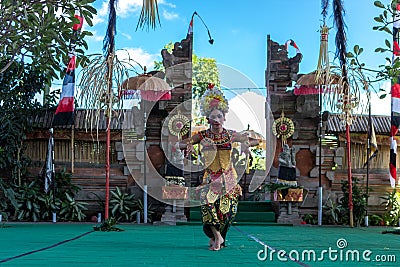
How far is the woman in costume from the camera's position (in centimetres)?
530

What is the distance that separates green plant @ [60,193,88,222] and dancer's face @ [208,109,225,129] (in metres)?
5.41

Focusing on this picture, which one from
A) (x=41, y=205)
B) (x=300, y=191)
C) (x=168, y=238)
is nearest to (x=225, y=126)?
(x=168, y=238)

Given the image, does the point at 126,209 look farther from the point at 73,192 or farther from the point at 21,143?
the point at 21,143

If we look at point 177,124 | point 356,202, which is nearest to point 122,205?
point 177,124

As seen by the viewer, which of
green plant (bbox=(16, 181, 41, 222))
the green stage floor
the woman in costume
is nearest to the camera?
the green stage floor

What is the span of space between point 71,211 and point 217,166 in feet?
18.0

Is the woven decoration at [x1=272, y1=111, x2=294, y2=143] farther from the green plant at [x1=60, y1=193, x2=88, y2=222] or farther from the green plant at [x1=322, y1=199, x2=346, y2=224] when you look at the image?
the green plant at [x1=60, y1=193, x2=88, y2=222]

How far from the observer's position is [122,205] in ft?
33.0

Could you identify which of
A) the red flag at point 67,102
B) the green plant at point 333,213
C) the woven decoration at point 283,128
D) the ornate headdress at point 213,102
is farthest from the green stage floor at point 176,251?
the woven decoration at point 283,128

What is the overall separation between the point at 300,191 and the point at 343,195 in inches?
41.6

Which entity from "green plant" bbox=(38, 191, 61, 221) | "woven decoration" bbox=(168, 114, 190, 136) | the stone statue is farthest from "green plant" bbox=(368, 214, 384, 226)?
"green plant" bbox=(38, 191, 61, 221)

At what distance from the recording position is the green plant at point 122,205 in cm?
1001

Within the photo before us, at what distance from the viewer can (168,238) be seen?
22.3 feet

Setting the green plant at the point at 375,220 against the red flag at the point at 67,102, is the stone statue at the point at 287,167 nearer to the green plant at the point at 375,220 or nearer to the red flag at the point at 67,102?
the green plant at the point at 375,220
